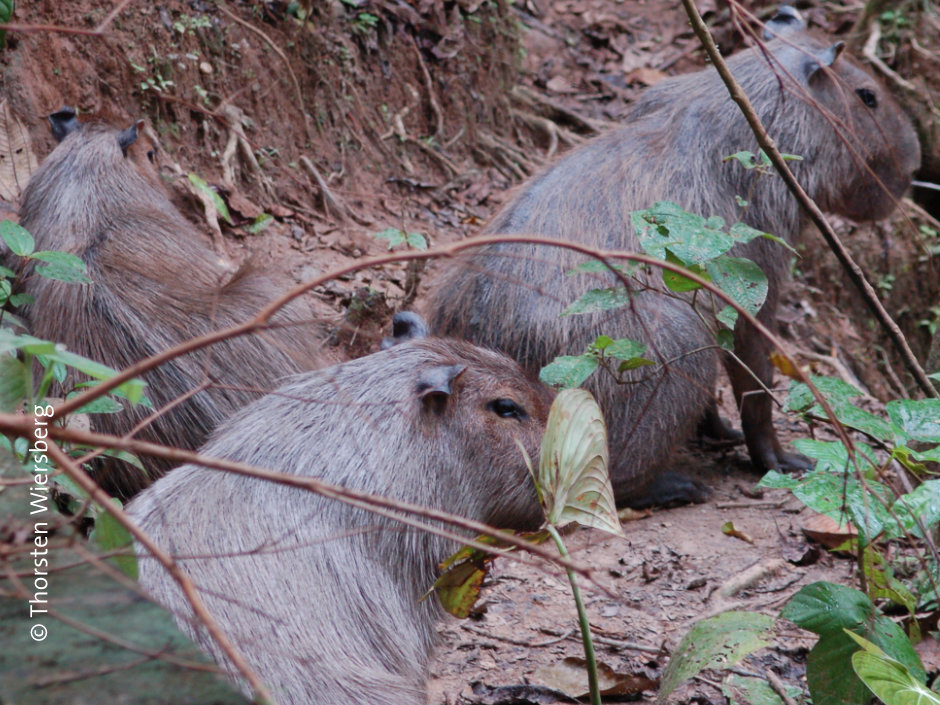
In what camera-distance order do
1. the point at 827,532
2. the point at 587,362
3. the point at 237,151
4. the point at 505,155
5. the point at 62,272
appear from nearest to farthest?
1. the point at 62,272
2. the point at 587,362
3. the point at 827,532
4. the point at 237,151
5. the point at 505,155

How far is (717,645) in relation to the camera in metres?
2.29

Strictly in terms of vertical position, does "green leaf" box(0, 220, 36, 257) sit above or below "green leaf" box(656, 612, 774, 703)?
above

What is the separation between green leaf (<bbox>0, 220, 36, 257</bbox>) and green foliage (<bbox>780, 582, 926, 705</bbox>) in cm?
243

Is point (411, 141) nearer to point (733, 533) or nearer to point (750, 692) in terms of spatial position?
point (733, 533)

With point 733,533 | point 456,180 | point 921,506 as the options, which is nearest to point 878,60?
point 456,180

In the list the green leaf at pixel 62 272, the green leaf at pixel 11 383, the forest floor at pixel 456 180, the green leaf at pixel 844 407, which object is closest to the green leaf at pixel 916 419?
the green leaf at pixel 844 407

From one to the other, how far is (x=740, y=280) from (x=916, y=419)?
620 millimetres

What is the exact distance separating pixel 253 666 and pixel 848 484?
1.50 m

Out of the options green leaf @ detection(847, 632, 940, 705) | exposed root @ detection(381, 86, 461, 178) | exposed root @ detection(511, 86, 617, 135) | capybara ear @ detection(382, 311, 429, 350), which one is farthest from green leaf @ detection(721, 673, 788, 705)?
exposed root @ detection(511, 86, 617, 135)

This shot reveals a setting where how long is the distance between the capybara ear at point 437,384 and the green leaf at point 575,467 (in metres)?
0.53

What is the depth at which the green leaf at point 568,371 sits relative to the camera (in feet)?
9.23

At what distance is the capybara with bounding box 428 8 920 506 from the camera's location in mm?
3621

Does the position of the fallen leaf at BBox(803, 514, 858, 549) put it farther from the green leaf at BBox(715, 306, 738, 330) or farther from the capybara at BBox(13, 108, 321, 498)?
the capybara at BBox(13, 108, 321, 498)

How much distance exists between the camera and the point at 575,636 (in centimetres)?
303
